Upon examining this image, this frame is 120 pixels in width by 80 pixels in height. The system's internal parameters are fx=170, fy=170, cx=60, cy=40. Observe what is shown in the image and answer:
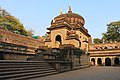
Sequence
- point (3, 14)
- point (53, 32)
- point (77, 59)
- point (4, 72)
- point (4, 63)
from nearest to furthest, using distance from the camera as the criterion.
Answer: point (4, 72), point (4, 63), point (77, 59), point (53, 32), point (3, 14)

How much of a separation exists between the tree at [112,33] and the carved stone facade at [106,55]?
8919mm

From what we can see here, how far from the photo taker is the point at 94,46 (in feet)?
149

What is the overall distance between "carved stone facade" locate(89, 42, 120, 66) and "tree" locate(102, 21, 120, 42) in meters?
8.92

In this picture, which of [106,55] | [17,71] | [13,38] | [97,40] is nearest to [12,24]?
[13,38]

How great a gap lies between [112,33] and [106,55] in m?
14.3

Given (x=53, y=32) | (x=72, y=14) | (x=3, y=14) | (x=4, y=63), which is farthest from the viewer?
(x=3, y=14)

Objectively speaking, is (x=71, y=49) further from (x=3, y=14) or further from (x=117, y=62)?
(x=3, y=14)

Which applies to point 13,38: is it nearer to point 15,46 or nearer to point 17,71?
point 15,46

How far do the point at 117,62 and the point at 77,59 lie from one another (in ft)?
78.3

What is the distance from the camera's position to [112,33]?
52.2 meters

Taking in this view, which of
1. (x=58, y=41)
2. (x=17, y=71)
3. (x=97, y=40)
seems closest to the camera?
(x=17, y=71)

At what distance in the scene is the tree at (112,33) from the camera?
2039 inches

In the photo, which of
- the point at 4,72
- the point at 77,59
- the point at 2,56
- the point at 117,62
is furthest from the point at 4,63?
the point at 117,62

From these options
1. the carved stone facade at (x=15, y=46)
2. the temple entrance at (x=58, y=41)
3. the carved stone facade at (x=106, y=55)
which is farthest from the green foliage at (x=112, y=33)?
the temple entrance at (x=58, y=41)
